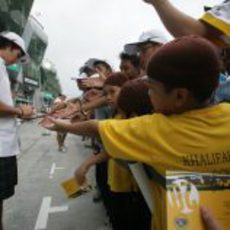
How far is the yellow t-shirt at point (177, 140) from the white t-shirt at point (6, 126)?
88.7 inches

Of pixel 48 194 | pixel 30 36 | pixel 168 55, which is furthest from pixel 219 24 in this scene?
pixel 30 36

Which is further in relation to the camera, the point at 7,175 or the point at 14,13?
the point at 14,13

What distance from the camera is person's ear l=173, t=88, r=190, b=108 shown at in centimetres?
187

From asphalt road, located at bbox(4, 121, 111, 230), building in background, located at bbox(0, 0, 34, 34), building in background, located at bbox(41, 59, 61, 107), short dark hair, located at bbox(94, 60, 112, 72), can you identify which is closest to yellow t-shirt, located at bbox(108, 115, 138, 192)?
asphalt road, located at bbox(4, 121, 111, 230)

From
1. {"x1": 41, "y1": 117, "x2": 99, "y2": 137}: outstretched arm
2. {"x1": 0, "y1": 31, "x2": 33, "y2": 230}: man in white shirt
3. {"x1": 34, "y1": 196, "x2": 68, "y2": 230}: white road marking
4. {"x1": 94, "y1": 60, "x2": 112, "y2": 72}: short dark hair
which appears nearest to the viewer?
{"x1": 41, "y1": 117, "x2": 99, "y2": 137}: outstretched arm

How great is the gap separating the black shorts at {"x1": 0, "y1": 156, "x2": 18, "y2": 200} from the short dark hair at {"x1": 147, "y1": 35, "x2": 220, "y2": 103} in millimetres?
2469

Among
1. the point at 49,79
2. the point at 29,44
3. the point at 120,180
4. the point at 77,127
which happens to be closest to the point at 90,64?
the point at 120,180

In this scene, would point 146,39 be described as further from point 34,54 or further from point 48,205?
point 34,54

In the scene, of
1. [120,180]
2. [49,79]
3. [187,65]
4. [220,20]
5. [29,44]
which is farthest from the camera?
[49,79]

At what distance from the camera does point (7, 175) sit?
415 cm

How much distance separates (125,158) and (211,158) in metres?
0.31

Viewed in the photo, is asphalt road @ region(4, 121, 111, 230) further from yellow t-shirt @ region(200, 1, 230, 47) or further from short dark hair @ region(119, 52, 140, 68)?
yellow t-shirt @ region(200, 1, 230, 47)

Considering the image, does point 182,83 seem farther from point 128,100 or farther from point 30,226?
point 30,226

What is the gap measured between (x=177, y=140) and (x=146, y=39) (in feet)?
8.49
